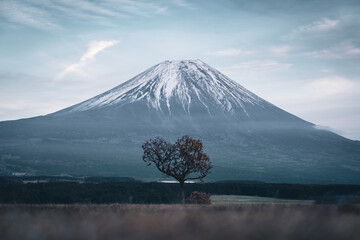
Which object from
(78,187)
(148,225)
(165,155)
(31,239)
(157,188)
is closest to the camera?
(31,239)

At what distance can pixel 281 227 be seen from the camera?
6.54 metres

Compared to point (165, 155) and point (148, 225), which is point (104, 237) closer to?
point (148, 225)

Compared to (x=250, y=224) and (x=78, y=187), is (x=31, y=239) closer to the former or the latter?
(x=250, y=224)

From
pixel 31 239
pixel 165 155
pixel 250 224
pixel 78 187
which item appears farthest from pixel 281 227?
pixel 78 187

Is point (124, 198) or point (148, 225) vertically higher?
point (148, 225)

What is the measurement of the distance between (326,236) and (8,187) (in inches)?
2672

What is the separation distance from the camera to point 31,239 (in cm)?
566

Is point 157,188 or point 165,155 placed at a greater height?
point 165,155

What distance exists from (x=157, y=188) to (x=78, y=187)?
58.8 feet

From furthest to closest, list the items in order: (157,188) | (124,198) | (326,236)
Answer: (157,188) < (124,198) < (326,236)

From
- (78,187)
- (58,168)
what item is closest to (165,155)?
(78,187)

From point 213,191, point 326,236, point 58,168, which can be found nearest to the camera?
point 326,236

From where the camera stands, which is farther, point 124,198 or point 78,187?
point 78,187

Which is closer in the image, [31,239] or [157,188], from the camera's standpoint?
[31,239]
